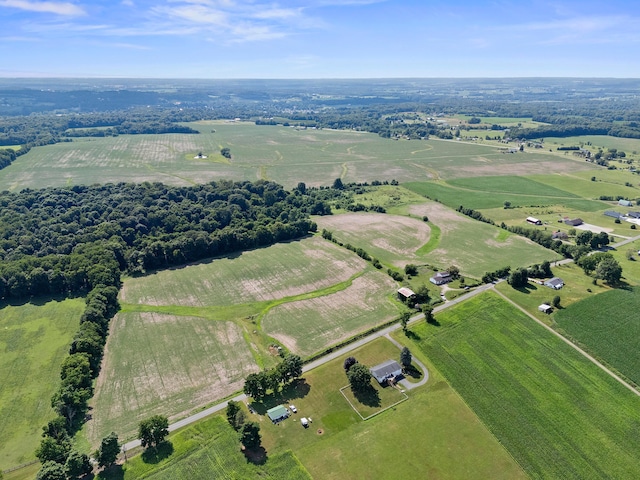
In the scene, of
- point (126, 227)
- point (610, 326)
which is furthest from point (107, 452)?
point (610, 326)

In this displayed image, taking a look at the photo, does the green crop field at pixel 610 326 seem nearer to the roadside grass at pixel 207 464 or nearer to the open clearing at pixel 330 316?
the open clearing at pixel 330 316

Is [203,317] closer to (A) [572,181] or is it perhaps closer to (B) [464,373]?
(B) [464,373]

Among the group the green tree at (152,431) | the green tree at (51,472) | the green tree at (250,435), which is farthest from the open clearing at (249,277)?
the green tree at (51,472)

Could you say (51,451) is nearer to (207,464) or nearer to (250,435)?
(207,464)

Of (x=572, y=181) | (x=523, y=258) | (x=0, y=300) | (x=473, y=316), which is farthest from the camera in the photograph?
(x=572, y=181)

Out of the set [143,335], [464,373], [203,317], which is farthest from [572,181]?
[143,335]
